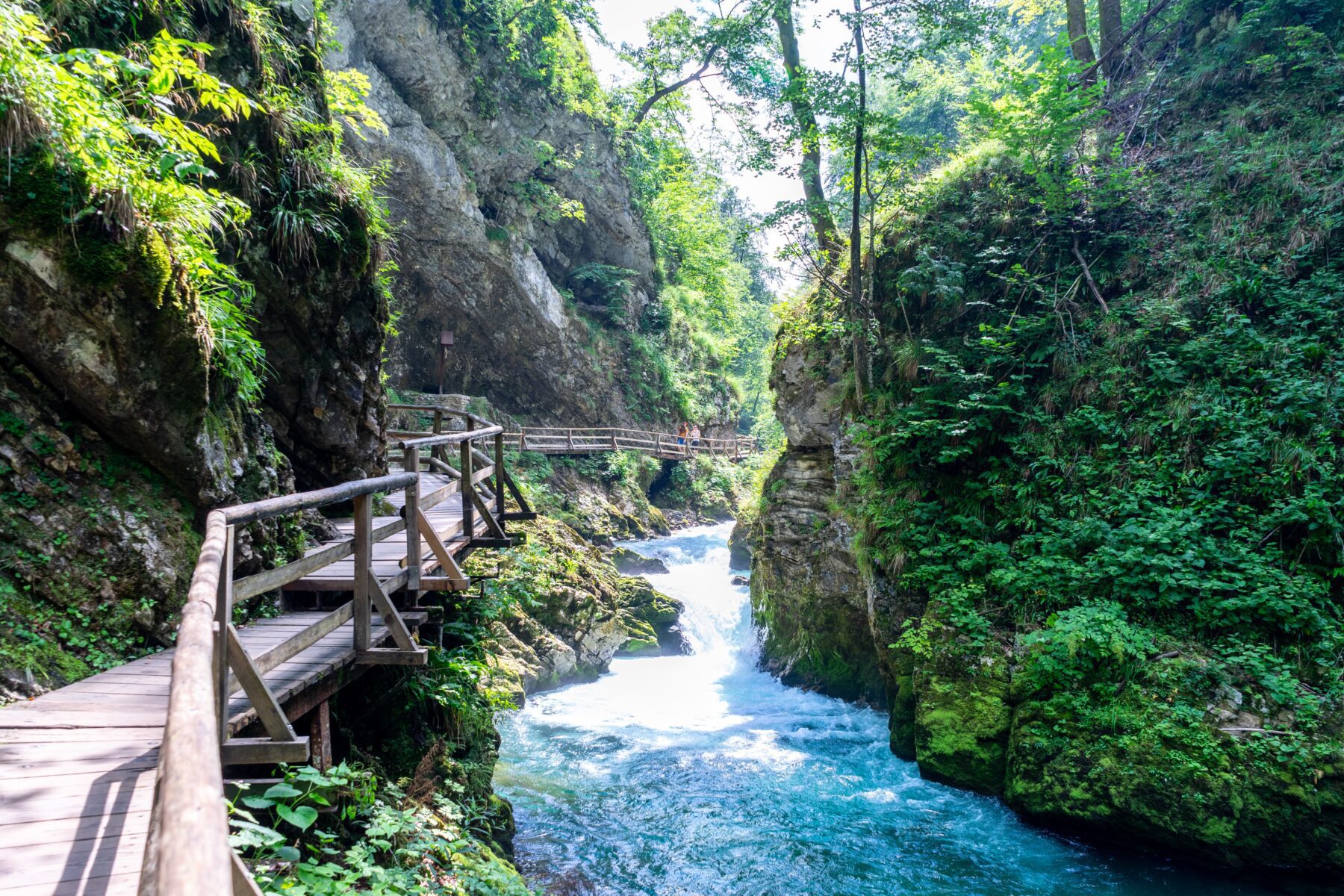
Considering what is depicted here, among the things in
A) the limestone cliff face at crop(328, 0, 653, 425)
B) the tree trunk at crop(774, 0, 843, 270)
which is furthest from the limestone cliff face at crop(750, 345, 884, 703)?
the limestone cliff face at crop(328, 0, 653, 425)

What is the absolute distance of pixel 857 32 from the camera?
10.4 m

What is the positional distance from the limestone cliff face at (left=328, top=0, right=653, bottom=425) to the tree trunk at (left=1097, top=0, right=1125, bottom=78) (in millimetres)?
15024

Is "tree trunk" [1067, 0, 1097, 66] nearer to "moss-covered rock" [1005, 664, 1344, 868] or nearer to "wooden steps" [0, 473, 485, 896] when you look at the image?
"moss-covered rock" [1005, 664, 1344, 868]

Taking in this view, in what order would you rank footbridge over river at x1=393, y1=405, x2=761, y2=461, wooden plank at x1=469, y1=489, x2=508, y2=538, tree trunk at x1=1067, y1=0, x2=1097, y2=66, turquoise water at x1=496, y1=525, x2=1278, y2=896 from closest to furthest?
turquoise water at x1=496, y1=525, x2=1278, y2=896 < wooden plank at x1=469, y1=489, x2=508, y2=538 < tree trunk at x1=1067, y1=0, x2=1097, y2=66 < footbridge over river at x1=393, y1=405, x2=761, y2=461

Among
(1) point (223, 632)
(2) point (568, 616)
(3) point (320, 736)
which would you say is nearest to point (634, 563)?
(2) point (568, 616)

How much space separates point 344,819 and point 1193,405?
8485 mm

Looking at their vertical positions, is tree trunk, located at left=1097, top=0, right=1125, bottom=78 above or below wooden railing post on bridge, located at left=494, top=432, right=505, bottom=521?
above

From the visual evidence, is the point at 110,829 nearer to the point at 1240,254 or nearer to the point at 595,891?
the point at 595,891

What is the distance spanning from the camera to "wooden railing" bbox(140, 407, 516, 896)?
94cm

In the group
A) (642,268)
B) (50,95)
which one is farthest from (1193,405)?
(642,268)

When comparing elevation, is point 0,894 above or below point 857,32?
below

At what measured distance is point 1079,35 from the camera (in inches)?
502

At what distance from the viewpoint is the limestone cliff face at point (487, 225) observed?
1805 centimetres

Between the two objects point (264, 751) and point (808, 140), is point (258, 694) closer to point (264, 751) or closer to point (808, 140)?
point (264, 751)
